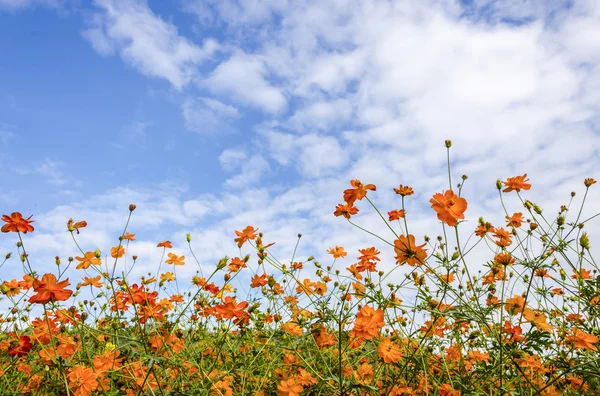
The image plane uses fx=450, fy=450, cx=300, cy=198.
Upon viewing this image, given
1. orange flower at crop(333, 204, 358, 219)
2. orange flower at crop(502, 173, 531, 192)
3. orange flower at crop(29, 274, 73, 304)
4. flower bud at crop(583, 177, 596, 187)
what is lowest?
orange flower at crop(29, 274, 73, 304)

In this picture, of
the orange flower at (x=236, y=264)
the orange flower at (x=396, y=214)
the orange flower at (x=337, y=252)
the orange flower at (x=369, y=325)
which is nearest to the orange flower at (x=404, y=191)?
the orange flower at (x=396, y=214)

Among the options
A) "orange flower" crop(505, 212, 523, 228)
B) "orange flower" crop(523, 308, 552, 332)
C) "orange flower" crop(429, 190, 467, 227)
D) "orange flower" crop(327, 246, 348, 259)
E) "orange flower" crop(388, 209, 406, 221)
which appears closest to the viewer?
"orange flower" crop(429, 190, 467, 227)

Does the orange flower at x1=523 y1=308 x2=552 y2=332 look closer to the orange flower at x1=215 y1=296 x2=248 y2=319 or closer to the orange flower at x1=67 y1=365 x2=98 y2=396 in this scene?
the orange flower at x1=215 y1=296 x2=248 y2=319

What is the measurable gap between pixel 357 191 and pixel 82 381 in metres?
1.42

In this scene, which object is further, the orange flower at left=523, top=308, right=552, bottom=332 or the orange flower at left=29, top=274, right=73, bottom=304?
the orange flower at left=523, top=308, right=552, bottom=332

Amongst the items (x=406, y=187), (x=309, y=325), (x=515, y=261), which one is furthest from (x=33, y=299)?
(x=515, y=261)

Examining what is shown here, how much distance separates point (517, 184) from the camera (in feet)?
8.71

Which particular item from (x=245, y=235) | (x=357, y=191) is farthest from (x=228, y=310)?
(x=357, y=191)

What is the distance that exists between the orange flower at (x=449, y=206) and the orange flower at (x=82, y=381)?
5.11 ft

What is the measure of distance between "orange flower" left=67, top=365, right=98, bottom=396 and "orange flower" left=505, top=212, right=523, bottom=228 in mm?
2664

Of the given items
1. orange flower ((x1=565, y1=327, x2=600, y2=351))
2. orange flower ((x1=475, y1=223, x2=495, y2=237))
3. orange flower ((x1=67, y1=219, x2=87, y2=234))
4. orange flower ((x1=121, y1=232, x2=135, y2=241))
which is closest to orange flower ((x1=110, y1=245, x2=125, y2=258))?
orange flower ((x1=121, y1=232, x2=135, y2=241))

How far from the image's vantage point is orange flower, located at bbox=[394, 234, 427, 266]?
1826 mm

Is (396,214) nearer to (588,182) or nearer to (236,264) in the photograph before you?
(236,264)

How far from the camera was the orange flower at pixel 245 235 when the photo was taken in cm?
238
